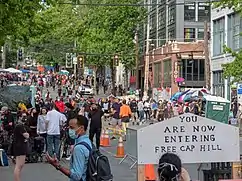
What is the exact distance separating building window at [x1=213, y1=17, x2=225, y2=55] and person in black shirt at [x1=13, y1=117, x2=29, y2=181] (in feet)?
112

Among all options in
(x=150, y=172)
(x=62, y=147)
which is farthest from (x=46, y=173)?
(x=150, y=172)

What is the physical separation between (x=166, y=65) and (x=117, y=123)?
35695mm

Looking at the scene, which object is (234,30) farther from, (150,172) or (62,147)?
(150,172)

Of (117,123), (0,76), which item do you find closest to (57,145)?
(117,123)

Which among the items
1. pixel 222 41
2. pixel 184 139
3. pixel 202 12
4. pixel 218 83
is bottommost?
pixel 184 139

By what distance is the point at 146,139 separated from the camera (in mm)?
9398

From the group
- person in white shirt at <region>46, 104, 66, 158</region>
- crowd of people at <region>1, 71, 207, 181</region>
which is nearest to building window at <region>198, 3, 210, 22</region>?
crowd of people at <region>1, 71, 207, 181</region>

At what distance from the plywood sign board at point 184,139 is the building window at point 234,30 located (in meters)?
34.2

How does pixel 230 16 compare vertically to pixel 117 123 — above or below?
above

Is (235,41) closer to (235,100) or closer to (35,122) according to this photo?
(235,100)

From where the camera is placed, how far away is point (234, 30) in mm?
44250

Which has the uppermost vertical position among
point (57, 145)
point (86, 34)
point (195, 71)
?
point (86, 34)

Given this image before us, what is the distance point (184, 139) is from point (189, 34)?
2221 inches

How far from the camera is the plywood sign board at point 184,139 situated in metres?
9.36
